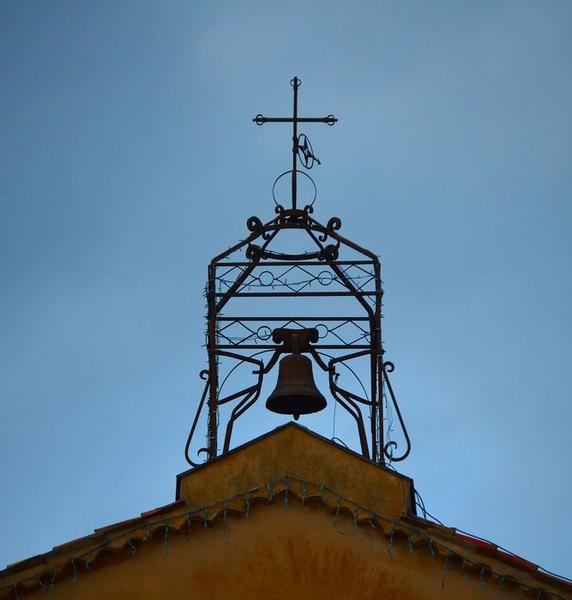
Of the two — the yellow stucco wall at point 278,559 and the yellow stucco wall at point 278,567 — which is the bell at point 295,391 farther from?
the yellow stucco wall at point 278,567

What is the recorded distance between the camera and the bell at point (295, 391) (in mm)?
17562

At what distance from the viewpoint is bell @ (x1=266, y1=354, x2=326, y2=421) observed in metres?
17.6

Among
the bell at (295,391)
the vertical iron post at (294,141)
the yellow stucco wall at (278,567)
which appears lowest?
the yellow stucco wall at (278,567)

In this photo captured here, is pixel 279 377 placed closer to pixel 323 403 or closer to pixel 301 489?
pixel 323 403

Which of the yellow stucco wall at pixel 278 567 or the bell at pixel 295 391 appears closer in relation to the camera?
the yellow stucco wall at pixel 278 567

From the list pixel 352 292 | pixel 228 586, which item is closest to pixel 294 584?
pixel 228 586

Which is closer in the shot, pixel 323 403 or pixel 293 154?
pixel 323 403

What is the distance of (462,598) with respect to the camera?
47.1 ft

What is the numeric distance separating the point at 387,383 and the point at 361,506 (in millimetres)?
3437

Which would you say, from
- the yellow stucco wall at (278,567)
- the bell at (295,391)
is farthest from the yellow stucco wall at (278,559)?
the bell at (295,391)

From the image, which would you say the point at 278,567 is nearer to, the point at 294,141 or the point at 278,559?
the point at 278,559

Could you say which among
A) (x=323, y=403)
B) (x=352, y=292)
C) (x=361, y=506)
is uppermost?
(x=352, y=292)

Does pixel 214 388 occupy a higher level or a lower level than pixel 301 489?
higher

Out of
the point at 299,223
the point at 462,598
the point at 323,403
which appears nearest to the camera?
the point at 462,598
